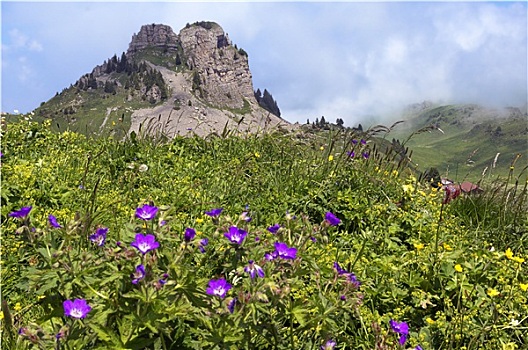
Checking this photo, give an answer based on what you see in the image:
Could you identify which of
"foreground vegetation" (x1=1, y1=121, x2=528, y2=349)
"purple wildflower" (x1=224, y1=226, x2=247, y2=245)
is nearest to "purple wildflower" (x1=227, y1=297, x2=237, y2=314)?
"foreground vegetation" (x1=1, y1=121, x2=528, y2=349)

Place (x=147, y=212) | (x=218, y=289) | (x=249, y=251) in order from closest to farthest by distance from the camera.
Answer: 1. (x=218, y=289)
2. (x=147, y=212)
3. (x=249, y=251)

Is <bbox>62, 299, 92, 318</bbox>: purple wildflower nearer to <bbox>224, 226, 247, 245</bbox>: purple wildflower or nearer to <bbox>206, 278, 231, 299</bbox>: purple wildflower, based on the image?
<bbox>206, 278, 231, 299</bbox>: purple wildflower

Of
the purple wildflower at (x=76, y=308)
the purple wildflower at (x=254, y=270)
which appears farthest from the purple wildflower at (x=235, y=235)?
the purple wildflower at (x=76, y=308)

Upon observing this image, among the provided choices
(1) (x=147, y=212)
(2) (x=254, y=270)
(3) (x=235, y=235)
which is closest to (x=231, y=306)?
(2) (x=254, y=270)

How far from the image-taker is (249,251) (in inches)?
104

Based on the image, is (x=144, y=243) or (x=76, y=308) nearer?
(x=76, y=308)

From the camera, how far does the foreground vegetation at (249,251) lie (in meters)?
2.20

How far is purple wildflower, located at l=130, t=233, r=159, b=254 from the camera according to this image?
2096mm

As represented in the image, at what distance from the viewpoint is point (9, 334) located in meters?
2.71

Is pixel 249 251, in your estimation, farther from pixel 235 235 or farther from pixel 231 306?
pixel 231 306

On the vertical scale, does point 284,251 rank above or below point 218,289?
above

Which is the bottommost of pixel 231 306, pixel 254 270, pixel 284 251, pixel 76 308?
pixel 76 308

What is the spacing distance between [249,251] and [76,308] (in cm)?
95

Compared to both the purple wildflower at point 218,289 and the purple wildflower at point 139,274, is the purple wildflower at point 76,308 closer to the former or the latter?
the purple wildflower at point 139,274
